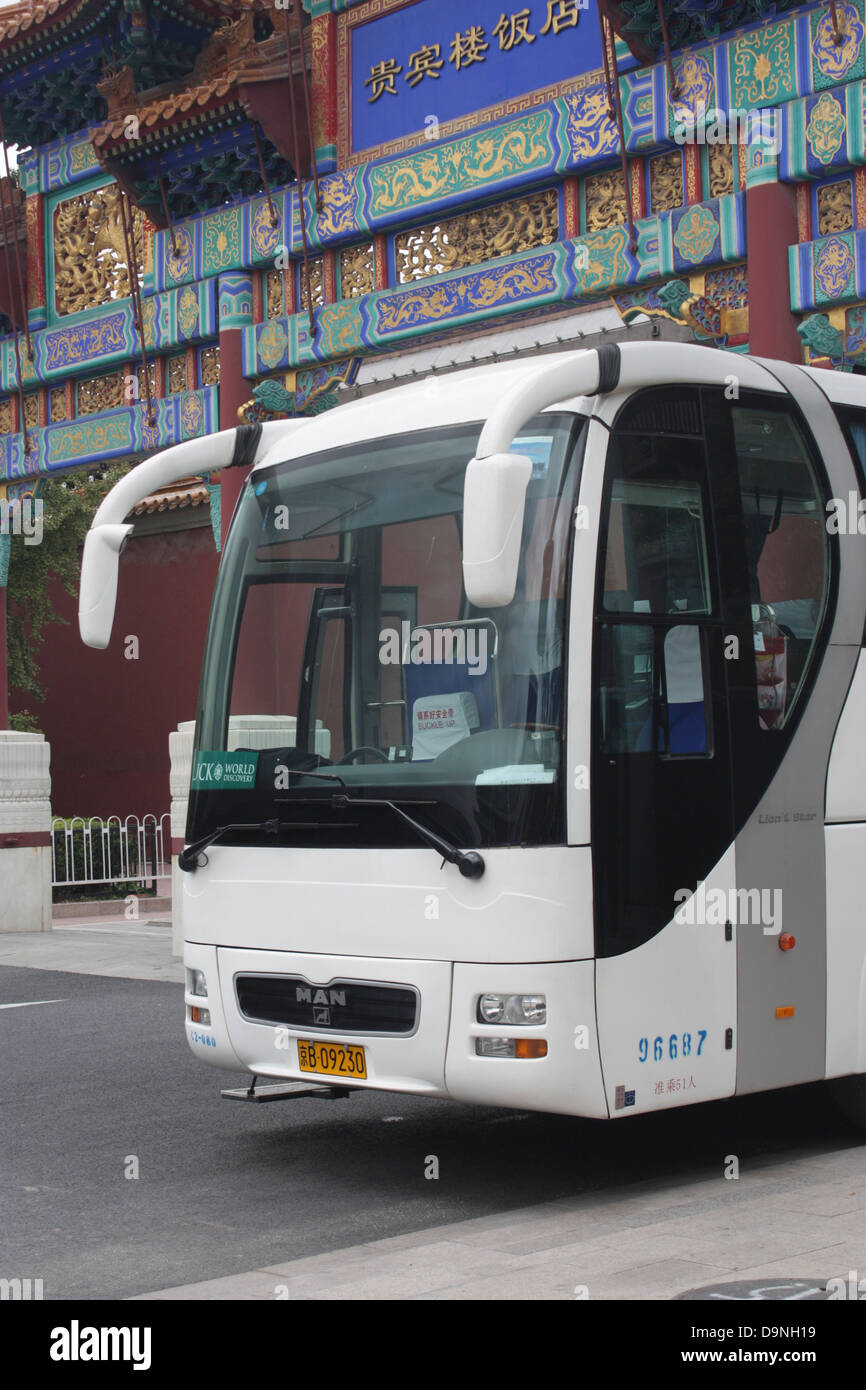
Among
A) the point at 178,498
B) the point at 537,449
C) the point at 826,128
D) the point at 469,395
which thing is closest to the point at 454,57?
the point at 826,128

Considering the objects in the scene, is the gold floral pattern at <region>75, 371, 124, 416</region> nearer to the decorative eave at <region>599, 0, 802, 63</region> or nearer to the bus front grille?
the decorative eave at <region>599, 0, 802, 63</region>

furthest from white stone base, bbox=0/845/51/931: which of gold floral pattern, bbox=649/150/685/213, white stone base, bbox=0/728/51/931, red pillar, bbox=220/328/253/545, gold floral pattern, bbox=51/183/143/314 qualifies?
gold floral pattern, bbox=649/150/685/213

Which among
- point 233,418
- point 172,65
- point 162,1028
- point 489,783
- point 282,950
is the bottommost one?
point 162,1028

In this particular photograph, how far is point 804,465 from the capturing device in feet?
22.6

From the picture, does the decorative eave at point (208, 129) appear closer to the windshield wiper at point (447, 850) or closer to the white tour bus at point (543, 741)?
the white tour bus at point (543, 741)

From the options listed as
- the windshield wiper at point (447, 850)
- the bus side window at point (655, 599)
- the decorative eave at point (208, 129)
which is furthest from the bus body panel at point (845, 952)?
the decorative eave at point (208, 129)

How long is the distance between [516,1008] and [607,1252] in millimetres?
871

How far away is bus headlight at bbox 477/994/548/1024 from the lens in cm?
584

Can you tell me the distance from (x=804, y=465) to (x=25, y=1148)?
13.9 ft

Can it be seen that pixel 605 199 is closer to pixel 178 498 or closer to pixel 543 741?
pixel 543 741

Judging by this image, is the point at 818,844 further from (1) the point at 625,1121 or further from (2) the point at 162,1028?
(2) the point at 162,1028

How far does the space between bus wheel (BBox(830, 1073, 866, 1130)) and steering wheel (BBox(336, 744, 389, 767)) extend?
2.30 m
